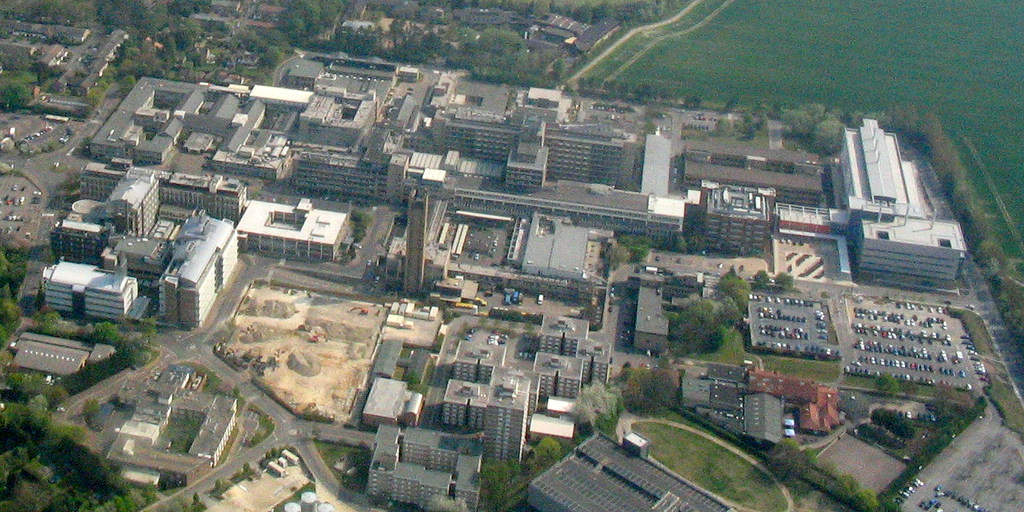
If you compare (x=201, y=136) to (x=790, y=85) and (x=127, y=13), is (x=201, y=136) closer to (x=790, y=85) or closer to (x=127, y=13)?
(x=127, y=13)

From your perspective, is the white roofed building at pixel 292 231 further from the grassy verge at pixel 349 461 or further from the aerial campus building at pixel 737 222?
the aerial campus building at pixel 737 222

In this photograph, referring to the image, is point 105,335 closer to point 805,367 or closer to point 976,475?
point 805,367

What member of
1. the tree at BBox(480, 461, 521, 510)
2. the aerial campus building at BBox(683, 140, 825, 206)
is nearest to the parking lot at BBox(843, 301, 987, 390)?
the aerial campus building at BBox(683, 140, 825, 206)

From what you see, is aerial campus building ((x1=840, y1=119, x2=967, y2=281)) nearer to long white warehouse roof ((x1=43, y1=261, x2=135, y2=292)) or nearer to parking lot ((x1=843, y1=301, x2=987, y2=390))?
parking lot ((x1=843, y1=301, x2=987, y2=390))

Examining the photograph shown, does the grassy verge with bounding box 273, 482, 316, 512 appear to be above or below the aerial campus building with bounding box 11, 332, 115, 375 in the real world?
below

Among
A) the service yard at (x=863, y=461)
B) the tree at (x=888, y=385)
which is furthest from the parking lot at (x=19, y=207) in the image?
the tree at (x=888, y=385)

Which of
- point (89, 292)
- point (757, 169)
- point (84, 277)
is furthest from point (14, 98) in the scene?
point (757, 169)
